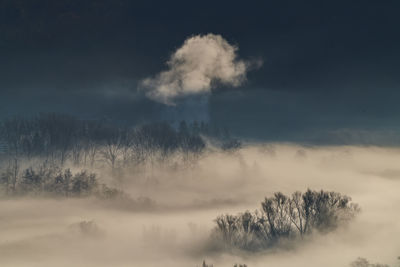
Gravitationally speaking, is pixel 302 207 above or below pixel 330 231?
above

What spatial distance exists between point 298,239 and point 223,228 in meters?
29.6

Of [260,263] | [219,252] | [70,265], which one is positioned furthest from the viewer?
[70,265]

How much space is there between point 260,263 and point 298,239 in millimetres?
18403

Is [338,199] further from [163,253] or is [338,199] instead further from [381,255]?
[163,253]

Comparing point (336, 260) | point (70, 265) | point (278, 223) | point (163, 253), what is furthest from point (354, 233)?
point (70, 265)

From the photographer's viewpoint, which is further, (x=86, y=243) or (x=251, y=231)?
(x=86, y=243)

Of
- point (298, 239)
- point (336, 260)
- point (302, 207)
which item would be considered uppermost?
point (302, 207)

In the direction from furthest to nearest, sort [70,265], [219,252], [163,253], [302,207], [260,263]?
1. [163,253]
2. [70,265]
3. [219,252]
4. [260,263]
5. [302,207]

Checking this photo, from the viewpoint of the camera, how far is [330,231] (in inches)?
4653

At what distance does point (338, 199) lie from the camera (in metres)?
114

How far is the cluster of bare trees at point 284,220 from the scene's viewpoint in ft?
374

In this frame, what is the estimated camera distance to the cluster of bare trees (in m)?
114

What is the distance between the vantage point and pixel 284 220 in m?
123

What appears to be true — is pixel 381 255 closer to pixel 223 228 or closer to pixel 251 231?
pixel 251 231
